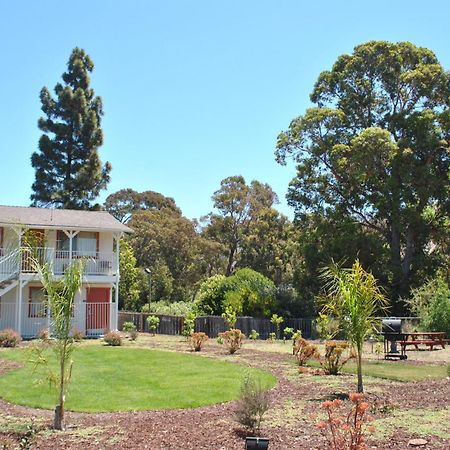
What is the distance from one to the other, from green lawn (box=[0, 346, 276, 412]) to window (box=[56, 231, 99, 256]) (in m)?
11.2

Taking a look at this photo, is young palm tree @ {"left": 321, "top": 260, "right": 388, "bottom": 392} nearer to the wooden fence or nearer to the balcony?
the balcony

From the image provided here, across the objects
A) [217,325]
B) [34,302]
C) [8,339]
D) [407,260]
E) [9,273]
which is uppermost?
[407,260]

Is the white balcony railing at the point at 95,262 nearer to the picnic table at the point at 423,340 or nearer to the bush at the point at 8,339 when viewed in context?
the bush at the point at 8,339

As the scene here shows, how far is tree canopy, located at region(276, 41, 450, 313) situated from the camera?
34656 mm

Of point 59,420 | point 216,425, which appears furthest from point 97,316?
point 216,425

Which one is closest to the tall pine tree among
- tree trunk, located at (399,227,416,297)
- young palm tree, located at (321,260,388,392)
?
tree trunk, located at (399,227,416,297)

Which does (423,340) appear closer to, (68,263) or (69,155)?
(68,263)

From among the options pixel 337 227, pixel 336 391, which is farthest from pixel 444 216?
pixel 336 391

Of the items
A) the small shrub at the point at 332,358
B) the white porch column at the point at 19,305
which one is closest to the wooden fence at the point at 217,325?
the white porch column at the point at 19,305

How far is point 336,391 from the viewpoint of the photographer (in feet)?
42.6

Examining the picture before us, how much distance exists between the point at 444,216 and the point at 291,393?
87.2 feet

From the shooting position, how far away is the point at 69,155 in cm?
5156

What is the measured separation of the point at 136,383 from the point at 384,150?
78.4 ft

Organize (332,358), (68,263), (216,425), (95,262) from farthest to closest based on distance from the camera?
(95,262) < (68,263) < (332,358) < (216,425)
